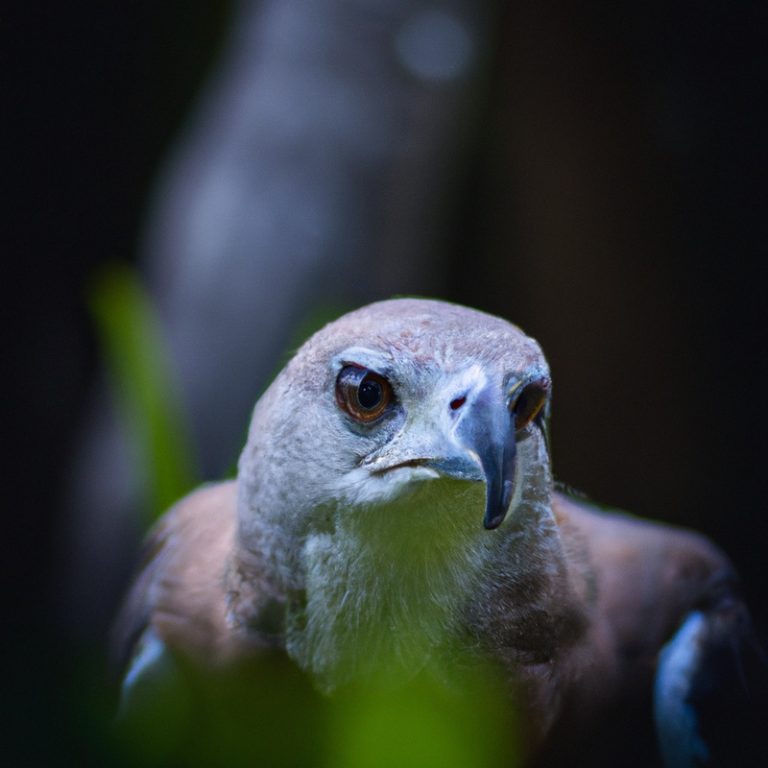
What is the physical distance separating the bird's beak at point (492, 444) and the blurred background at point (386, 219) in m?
1.47

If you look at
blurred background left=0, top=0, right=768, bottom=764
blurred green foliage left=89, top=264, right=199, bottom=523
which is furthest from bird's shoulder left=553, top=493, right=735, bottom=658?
blurred green foliage left=89, top=264, right=199, bottom=523

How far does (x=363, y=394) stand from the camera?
1.41 metres

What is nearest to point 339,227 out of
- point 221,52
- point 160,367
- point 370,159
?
point 370,159

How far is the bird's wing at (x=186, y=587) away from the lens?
1674mm

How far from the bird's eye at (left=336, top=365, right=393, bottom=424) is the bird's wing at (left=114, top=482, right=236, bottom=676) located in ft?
1.40

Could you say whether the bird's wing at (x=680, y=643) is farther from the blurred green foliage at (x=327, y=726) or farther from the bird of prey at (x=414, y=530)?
the blurred green foliage at (x=327, y=726)

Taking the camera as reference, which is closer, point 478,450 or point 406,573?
point 478,450

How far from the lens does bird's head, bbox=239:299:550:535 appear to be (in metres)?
1.28

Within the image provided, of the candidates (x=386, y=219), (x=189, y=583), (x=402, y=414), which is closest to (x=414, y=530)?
(x=402, y=414)

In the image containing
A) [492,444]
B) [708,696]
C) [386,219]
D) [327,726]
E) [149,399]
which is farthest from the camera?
[386,219]

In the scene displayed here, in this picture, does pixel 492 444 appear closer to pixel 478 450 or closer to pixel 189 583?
pixel 478 450

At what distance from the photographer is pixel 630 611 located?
1.84 m

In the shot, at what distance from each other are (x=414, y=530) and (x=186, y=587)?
630mm

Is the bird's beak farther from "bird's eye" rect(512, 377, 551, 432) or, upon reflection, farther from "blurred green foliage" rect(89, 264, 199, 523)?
"blurred green foliage" rect(89, 264, 199, 523)
